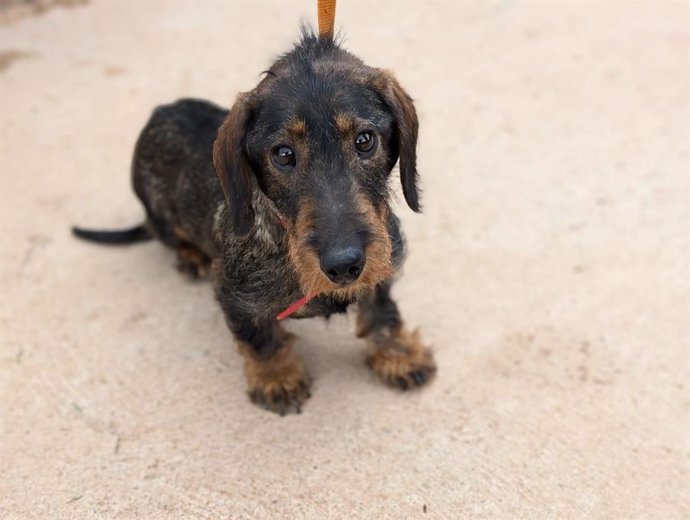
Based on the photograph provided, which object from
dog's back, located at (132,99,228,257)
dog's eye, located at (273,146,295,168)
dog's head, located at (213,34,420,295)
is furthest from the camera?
dog's back, located at (132,99,228,257)

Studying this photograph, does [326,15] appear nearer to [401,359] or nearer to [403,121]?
[403,121]

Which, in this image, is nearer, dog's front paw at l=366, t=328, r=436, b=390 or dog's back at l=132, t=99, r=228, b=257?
dog's front paw at l=366, t=328, r=436, b=390

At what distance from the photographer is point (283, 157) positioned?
117 inches

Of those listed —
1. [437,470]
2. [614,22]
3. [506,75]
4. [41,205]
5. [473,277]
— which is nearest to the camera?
[437,470]

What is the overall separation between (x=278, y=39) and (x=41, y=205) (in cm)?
336

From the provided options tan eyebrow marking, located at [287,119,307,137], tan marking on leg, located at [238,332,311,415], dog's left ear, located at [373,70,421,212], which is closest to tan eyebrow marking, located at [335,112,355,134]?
tan eyebrow marking, located at [287,119,307,137]

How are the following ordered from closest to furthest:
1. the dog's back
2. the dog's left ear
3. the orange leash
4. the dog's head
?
the dog's head → the dog's left ear → the orange leash → the dog's back

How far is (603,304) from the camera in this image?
13.9ft

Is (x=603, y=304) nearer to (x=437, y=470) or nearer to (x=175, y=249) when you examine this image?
(x=437, y=470)

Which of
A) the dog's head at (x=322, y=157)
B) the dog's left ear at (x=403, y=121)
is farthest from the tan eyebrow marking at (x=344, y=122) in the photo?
the dog's left ear at (x=403, y=121)

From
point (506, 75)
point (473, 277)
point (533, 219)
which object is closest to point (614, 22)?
point (506, 75)

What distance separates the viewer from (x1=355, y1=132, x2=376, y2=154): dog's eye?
9.77ft

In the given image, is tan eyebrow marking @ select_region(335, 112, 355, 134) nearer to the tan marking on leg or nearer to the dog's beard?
the dog's beard

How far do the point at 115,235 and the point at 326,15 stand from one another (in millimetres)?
2476
